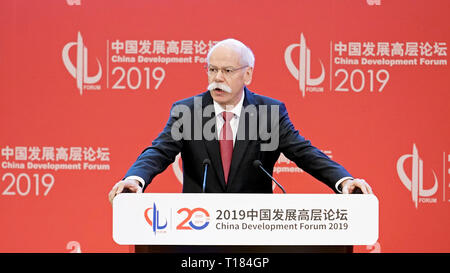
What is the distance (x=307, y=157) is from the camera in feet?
7.06

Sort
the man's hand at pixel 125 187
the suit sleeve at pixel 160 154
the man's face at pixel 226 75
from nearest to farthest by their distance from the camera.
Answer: the man's hand at pixel 125 187 < the suit sleeve at pixel 160 154 < the man's face at pixel 226 75

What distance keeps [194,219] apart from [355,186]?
0.59 metres

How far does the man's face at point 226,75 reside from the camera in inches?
85.6

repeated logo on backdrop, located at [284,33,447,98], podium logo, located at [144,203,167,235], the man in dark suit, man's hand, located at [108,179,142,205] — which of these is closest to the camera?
podium logo, located at [144,203,167,235]

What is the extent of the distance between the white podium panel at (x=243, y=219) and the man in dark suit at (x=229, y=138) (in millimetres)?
497

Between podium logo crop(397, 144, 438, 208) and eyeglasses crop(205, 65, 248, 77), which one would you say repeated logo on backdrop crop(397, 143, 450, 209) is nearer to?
podium logo crop(397, 144, 438, 208)

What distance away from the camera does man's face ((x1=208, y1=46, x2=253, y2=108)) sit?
85.6 inches

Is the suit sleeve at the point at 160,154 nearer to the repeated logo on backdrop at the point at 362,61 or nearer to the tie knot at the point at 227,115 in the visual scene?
the tie knot at the point at 227,115

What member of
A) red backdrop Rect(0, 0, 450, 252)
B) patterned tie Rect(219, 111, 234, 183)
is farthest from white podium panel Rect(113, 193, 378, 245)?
red backdrop Rect(0, 0, 450, 252)

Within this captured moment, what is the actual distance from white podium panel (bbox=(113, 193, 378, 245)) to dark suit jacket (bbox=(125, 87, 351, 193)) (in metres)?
0.46

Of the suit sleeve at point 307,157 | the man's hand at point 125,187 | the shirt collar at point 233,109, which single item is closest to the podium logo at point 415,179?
the suit sleeve at point 307,157

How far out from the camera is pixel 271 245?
1.50 meters

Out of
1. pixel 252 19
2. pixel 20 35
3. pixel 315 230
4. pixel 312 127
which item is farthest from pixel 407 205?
pixel 20 35

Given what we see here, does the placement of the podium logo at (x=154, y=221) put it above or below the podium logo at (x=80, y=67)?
below
